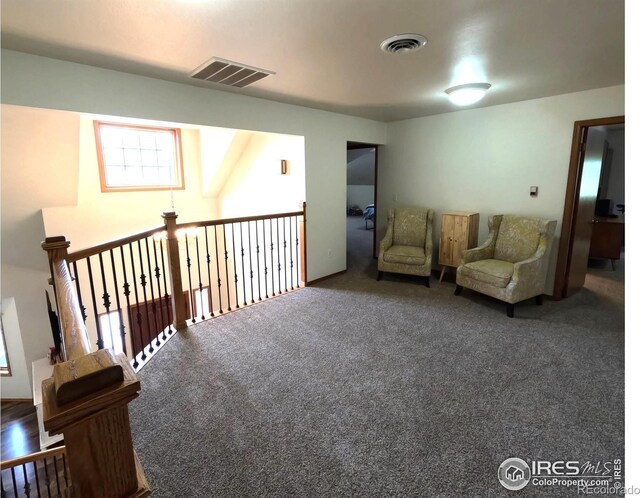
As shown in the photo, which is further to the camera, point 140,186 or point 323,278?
point 140,186

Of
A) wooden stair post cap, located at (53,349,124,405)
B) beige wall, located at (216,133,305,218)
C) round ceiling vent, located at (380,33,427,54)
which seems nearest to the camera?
wooden stair post cap, located at (53,349,124,405)

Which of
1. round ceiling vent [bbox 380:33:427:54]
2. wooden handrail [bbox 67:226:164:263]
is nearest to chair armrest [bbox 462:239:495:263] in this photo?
round ceiling vent [bbox 380:33:427:54]

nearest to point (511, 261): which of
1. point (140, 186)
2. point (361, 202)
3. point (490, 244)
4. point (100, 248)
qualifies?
point (490, 244)

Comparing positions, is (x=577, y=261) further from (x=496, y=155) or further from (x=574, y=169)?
(x=496, y=155)

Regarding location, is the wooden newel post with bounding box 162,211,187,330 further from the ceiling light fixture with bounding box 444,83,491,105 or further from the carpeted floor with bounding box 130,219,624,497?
the ceiling light fixture with bounding box 444,83,491,105

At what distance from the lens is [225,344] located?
2.97 metres

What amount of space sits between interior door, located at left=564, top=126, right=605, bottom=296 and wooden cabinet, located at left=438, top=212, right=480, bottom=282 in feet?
3.68

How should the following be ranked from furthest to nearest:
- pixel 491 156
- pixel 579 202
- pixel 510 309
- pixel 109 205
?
pixel 109 205, pixel 491 156, pixel 579 202, pixel 510 309

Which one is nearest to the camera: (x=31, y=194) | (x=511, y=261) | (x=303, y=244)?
(x=31, y=194)

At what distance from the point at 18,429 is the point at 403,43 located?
6010 mm

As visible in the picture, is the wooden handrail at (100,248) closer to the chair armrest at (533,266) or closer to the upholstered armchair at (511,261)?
the upholstered armchair at (511,261)

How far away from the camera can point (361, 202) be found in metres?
11.9

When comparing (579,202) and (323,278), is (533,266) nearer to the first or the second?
(579,202)

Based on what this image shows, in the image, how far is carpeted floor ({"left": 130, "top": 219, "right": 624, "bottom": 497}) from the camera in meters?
1.70
